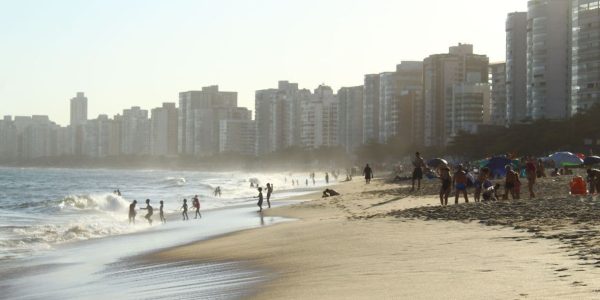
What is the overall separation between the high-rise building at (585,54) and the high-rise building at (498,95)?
38.9 meters

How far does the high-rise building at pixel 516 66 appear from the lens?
484 ft

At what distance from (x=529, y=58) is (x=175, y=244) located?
12294 cm

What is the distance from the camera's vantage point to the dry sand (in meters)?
8.90

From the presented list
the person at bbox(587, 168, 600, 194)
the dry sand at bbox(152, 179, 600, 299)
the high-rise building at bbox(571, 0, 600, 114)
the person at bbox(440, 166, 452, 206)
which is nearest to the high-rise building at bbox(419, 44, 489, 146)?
the high-rise building at bbox(571, 0, 600, 114)

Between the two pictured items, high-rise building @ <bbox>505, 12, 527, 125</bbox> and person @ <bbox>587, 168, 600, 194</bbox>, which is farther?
high-rise building @ <bbox>505, 12, 527, 125</bbox>

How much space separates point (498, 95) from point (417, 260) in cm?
15984

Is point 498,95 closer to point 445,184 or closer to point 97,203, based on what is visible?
point 97,203

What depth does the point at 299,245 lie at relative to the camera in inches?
671

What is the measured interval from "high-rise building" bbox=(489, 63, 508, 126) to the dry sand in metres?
141

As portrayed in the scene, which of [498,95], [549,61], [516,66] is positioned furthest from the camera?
[498,95]

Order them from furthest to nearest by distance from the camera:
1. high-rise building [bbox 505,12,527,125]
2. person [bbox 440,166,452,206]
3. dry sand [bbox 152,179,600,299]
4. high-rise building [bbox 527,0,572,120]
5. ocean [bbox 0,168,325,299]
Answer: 1. high-rise building [bbox 505,12,527,125]
2. high-rise building [bbox 527,0,572,120]
3. person [bbox 440,166,452,206]
4. ocean [bbox 0,168,325,299]
5. dry sand [bbox 152,179,600,299]

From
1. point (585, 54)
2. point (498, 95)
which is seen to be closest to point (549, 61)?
point (585, 54)

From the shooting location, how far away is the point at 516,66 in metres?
152

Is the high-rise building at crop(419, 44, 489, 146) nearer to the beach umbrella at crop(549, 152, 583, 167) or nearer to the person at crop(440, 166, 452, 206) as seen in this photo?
the beach umbrella at crop(549, 152, 583, 167)
